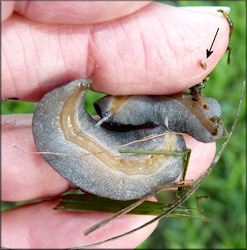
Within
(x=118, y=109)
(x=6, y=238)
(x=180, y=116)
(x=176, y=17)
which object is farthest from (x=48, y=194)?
(x=176, y=17)

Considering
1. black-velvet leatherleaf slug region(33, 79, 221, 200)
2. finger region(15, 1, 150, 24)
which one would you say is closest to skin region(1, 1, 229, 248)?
finger region(15, 1, 150, 24)

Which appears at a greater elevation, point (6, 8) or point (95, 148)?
point (6, 8)

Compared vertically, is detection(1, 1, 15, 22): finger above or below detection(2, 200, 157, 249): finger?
above

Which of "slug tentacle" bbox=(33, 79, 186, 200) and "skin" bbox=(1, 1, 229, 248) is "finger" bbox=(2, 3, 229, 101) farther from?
"slug tentacle" bbox=(33, 79, 186, 200)

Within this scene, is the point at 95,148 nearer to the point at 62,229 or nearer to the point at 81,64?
the point at 81,64

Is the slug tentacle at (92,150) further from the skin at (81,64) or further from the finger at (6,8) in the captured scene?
the finger at (6,8)

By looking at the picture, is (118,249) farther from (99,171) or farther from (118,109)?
(118,109)

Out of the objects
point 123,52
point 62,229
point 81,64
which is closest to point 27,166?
point 62,229
